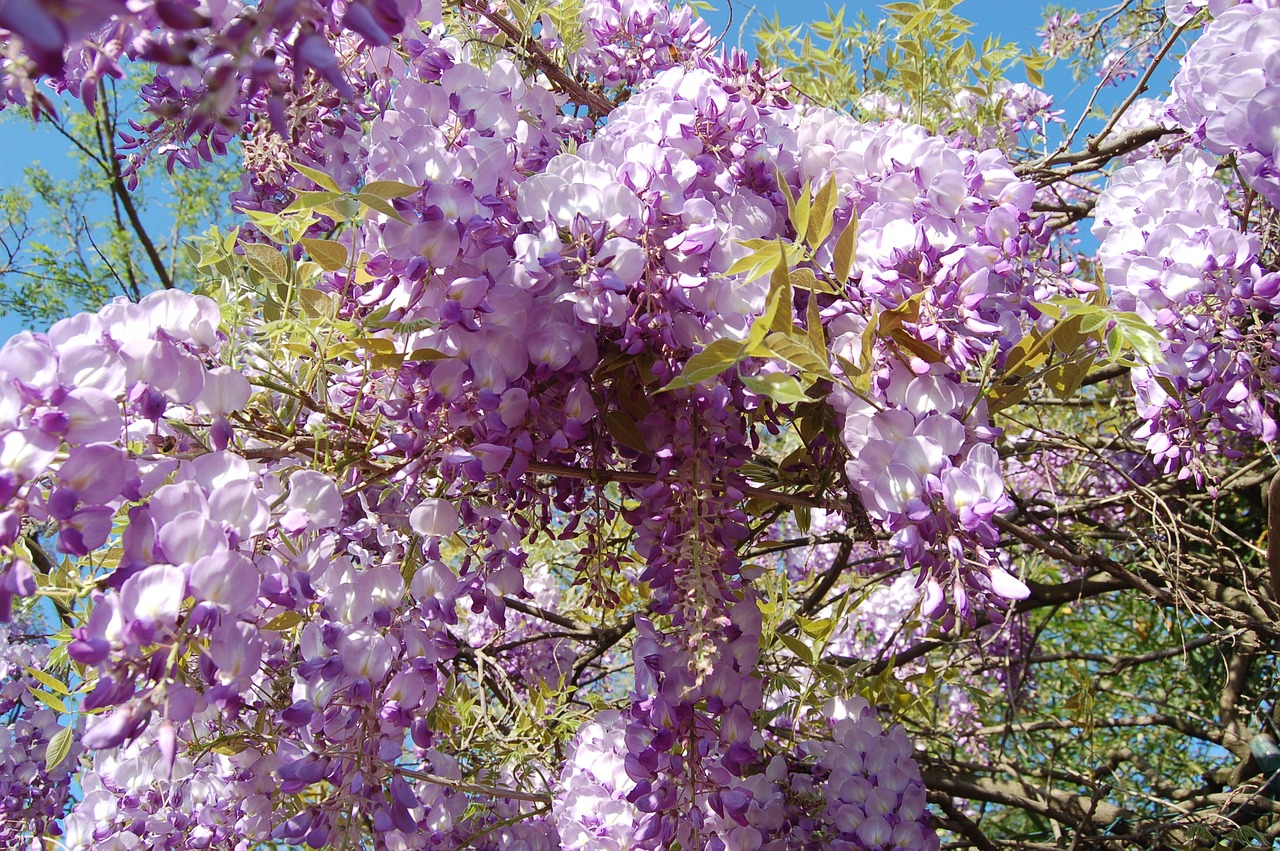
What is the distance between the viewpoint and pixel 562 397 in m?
0.98

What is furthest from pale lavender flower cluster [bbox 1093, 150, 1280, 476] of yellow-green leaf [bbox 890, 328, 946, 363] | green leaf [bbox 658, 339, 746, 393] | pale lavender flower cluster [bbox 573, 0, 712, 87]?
pale lavender flower cluster [bbox 573, 0, 712, 87]

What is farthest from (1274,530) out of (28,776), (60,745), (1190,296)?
(28,776)

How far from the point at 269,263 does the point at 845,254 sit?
624mm

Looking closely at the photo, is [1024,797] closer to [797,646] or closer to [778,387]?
[797,646]

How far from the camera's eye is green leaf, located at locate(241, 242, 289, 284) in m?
0.98

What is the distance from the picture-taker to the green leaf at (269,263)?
0.98 meters

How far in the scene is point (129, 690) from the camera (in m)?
0.60

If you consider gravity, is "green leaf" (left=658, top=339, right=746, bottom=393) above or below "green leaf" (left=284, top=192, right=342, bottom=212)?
below

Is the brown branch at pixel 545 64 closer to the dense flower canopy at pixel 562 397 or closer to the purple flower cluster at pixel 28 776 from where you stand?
the dense flower canopy at pixel 562 397

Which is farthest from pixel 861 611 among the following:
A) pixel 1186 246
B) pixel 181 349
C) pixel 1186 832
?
pixel 181 349

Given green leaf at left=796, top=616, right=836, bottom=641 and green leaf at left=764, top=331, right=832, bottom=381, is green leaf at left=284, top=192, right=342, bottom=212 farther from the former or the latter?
green leaf at left=796, top=616, right=836, bottom=641

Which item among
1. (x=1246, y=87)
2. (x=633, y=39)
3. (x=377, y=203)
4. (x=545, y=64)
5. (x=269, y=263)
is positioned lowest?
(x=377, y=203)

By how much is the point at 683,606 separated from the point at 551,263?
368 millimetres

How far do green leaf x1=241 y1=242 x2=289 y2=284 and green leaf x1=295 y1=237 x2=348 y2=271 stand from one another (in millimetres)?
112
